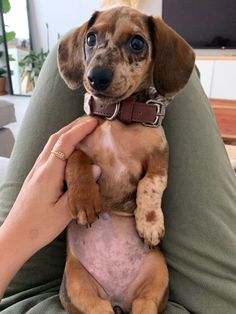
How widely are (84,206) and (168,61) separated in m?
0.44

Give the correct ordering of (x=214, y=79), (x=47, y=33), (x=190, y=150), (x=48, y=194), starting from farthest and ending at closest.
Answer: (x=47, y=33)
(x=214, y=79)
(x=190, y=150)
(x=48, y=194)

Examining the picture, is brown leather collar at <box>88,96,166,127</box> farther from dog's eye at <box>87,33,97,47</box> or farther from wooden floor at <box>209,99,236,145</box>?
wooden floor at <box>209,99,236,145</box>

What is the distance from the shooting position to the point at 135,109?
0.95 meters

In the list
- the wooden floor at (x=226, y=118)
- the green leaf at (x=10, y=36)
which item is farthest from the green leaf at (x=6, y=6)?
the wooden floor at (x=226, y=118)

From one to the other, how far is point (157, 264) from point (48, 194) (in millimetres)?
335

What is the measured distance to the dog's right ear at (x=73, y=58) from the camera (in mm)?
1015

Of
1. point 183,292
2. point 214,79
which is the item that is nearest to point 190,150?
point 183,292

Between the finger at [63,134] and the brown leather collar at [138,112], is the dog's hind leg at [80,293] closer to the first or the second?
the finger at [63,134]

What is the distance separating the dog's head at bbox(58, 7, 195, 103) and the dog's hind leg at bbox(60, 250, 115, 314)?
17.3 inches

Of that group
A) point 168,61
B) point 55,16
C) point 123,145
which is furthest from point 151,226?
point 55,16

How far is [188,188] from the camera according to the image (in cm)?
97

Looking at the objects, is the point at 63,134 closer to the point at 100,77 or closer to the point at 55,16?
the point at 100,77

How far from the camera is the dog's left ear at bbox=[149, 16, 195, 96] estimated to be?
0.96 meters

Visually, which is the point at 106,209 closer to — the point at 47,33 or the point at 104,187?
the point at 104,187
